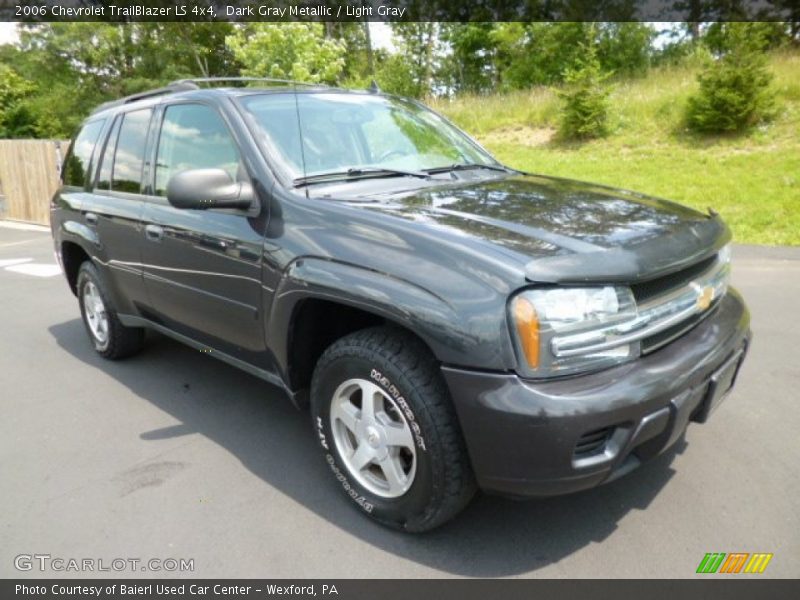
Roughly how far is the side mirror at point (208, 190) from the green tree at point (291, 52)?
11.1 metres

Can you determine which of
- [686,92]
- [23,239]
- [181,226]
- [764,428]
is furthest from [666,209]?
[686,92]

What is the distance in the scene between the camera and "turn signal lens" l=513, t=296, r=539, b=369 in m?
2.01

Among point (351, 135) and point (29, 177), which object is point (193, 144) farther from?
point (29, 177)

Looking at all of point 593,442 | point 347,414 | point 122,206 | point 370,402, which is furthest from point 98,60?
point 593,442

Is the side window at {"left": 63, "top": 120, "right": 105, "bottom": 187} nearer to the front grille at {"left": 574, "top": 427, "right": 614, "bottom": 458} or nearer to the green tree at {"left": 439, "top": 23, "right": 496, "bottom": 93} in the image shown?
the front grille at {"left": 574, "top": 427, "right": 614, "bottom": 458}

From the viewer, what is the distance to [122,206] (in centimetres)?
393

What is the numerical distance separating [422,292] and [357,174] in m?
1.11

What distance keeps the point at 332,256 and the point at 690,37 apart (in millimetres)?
36228

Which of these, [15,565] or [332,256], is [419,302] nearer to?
[332,256]

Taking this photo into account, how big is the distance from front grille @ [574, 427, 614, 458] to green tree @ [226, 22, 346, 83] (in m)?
12.4

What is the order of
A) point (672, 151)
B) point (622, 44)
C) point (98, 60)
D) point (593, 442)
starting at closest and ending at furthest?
point (593, 442) < point (672, 151) < point (622, 44) < point (98, 60)

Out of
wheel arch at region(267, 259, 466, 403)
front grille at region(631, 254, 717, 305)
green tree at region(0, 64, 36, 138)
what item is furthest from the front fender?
green tree at region(0, 64, 36, 138)

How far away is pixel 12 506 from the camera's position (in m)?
2.90

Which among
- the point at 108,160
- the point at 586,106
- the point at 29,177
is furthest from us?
the point at 586,106
